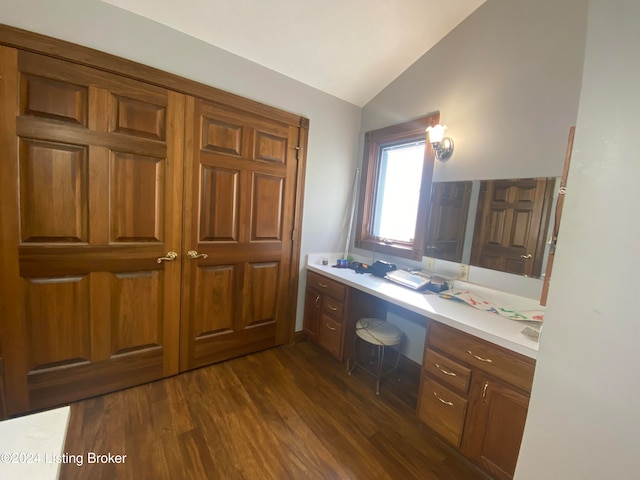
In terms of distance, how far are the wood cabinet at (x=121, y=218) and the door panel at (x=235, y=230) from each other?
0.01 m

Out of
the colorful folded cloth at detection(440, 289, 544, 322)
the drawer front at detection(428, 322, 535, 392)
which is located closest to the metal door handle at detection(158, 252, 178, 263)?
the drawer front at detection(428, 322, 535, 392)

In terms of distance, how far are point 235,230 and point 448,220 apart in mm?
1713

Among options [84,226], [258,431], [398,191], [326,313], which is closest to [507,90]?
[398,191]

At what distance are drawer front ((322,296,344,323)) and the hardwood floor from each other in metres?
0.48

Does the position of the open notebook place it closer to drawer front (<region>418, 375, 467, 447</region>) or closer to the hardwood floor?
drawer front (<region>418, 375, 467, 447</region>)

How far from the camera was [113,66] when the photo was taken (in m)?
1.55

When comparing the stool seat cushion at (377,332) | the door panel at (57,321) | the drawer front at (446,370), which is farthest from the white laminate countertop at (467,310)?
the door panel at (57,321)

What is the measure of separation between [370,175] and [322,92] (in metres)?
0.91

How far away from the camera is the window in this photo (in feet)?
7.19

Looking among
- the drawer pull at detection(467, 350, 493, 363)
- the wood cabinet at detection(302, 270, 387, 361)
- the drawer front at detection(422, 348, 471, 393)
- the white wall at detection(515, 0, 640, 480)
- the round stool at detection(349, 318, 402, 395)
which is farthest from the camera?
the wood cabinet at detection(302, 270, 387, 361)

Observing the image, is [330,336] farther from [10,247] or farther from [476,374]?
[10,247]

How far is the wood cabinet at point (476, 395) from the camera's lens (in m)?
1.20

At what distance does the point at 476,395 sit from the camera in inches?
52.6

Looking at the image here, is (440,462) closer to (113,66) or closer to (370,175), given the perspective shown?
(370,175)
